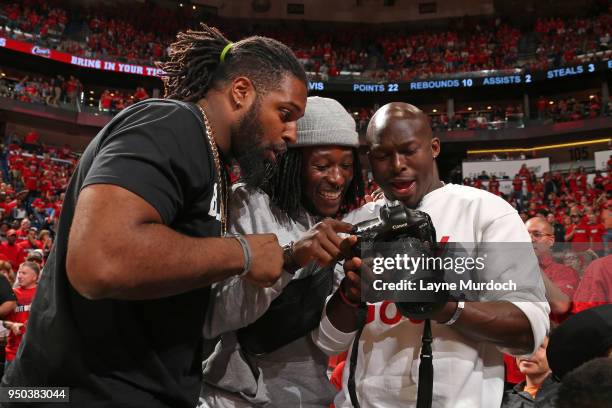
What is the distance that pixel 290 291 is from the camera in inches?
61.2

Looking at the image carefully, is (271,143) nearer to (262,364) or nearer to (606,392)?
(262,364)

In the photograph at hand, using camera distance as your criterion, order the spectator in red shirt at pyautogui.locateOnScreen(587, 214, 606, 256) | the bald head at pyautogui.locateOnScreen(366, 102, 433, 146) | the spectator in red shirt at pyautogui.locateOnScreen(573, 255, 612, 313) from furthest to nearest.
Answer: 1. the spectator in red shirt at pyautogui.locateOnScreen(587, 214, 606, 256)
2. the spectator in red shirt at pyautogui.locateOnScreen(573, 255, 612, 313)
3. the bald head at pyautogui.locateOnScreen(366, 102, 433, 146)

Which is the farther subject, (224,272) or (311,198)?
(311,198)

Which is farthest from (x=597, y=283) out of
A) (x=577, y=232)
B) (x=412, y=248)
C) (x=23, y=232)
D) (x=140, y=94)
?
(x=140, y=94)

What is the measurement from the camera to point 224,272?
3.55ft

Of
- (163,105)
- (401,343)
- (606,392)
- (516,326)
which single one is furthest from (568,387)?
(163,105)

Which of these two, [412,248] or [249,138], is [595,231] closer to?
[412,248]

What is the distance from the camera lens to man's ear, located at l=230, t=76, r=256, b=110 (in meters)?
1.35

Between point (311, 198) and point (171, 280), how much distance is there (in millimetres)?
765

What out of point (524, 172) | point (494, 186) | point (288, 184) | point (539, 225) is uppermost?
point (524, 172)

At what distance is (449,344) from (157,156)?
0.87m

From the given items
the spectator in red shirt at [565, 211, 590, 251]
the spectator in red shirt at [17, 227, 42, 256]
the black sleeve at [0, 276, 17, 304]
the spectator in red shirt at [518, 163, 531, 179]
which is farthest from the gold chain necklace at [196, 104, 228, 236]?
the spectator in red shirt at [518, 163, 531, 179]

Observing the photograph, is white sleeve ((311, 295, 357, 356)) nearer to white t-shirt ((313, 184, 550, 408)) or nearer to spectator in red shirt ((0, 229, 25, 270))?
white t-shirt ((313, 184, 550, 408))

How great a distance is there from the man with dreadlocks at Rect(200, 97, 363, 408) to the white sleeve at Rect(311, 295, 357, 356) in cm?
4
